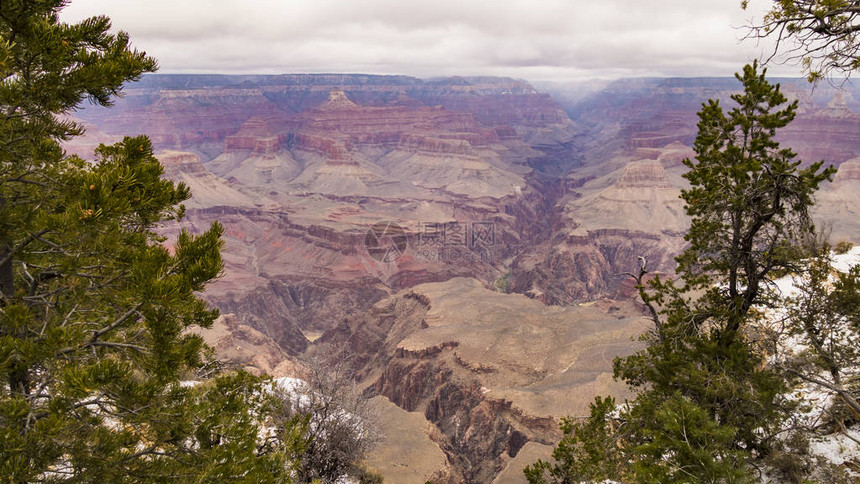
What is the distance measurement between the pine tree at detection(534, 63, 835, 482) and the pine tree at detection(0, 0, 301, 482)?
8620 mm

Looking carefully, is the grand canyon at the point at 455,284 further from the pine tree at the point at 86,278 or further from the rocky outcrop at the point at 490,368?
the pine tree at the point at 86,278

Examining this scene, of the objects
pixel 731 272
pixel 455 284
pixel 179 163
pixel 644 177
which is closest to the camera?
pixel 731 272

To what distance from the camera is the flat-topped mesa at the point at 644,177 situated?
5979 inches

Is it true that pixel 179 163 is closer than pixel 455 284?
No

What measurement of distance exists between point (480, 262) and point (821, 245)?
107 meters

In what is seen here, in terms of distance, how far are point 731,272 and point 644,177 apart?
158 meters

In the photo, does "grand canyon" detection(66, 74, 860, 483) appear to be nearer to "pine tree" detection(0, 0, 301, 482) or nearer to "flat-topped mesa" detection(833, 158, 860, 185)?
"flat-topped mesa" detection(833, 158, 860, 185)

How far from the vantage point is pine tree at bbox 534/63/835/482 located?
9.62m

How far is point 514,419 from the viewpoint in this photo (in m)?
39.1

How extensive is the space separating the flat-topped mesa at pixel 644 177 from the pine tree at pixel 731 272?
15235 cm

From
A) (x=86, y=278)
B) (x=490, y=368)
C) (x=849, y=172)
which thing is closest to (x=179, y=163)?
(x=490, y=368)

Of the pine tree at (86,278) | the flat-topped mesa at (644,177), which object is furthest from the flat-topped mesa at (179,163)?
the pine tree at (86,278)

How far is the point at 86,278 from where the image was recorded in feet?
25.0

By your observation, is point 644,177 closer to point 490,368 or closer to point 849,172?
point 849,172
